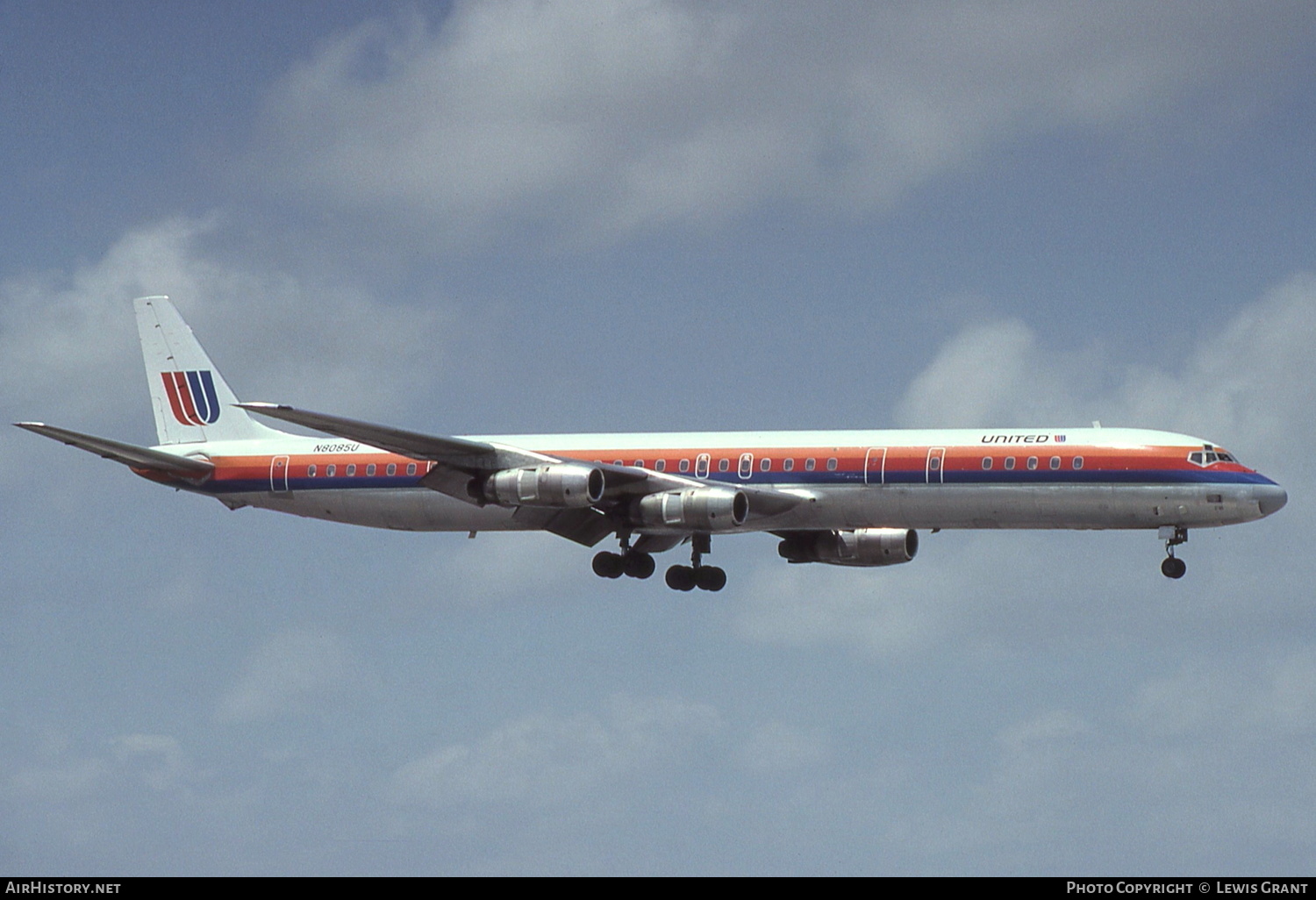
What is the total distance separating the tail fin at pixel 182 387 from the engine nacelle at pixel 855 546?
70.3 ft

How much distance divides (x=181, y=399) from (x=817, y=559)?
87.9 feet

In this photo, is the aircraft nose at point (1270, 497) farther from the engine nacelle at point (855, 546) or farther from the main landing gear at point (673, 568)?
the main landing gear at point (673, 568)

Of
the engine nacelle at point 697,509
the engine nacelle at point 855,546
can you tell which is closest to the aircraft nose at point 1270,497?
the engine nacelle at point 855,546

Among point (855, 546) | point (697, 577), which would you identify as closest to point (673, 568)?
point (697, 577)

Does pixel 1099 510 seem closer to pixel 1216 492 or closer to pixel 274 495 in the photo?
pixel 1216 492

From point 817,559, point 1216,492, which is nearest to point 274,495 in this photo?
point 817,559

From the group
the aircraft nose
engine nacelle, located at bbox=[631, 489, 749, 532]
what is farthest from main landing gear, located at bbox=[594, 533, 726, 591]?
the aircraft nose

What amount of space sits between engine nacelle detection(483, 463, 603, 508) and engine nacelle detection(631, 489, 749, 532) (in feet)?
6.84

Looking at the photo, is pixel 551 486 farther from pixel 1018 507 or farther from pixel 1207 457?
pixel 1207 457

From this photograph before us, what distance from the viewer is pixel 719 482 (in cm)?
6081

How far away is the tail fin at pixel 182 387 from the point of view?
70438 millimetres

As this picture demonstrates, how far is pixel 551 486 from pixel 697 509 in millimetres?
4874

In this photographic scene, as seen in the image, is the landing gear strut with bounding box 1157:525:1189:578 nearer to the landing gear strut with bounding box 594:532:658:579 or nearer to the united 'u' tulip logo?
the landing gear strut with bounding box 594:532:658:579

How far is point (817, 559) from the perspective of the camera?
219ft
